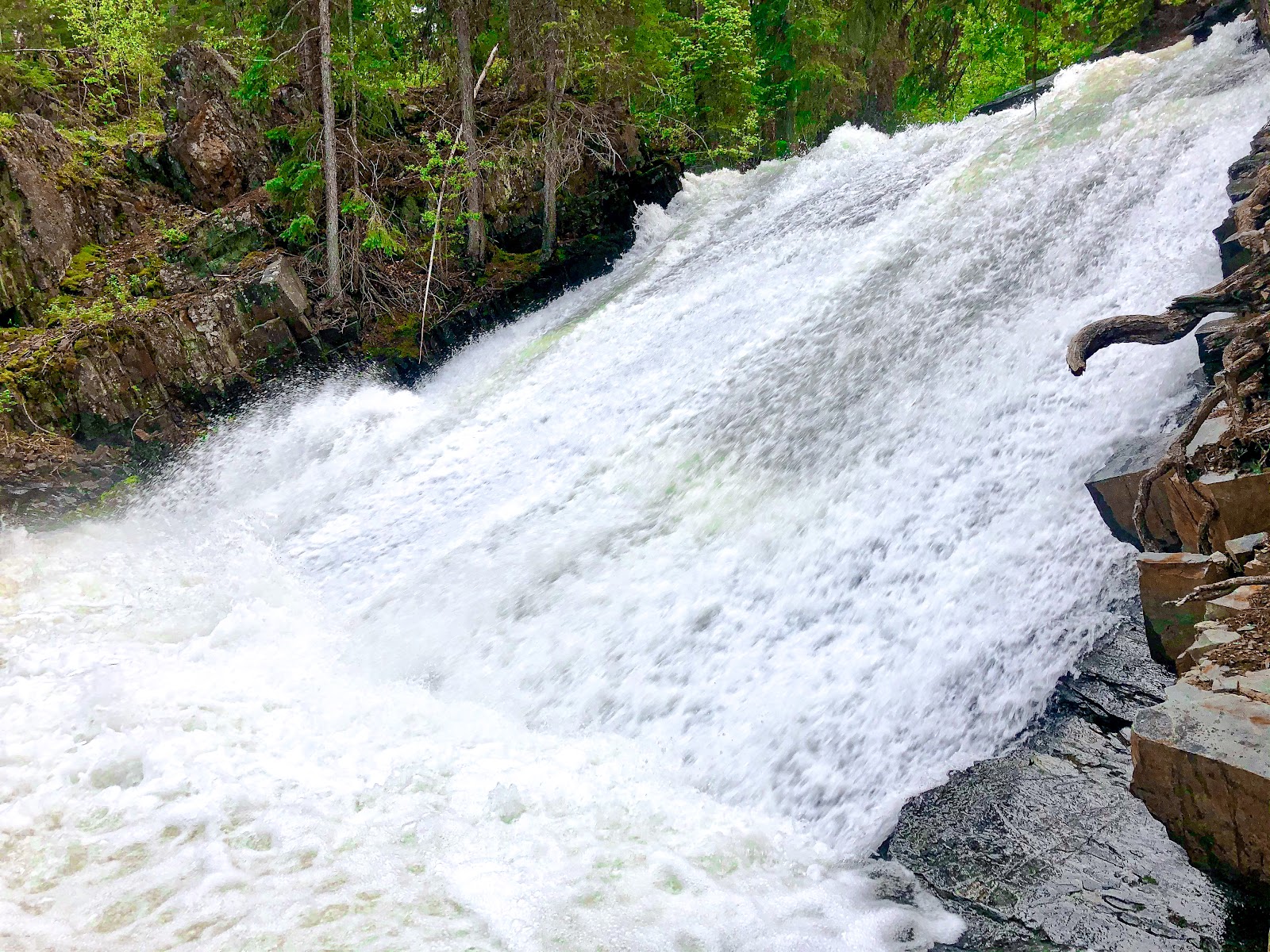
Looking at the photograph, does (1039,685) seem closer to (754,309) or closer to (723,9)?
(754,309)

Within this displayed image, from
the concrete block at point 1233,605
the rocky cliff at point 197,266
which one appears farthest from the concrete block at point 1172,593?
the rocky cliff at point 197,266

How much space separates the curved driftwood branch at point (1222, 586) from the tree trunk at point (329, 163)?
39.0 feet

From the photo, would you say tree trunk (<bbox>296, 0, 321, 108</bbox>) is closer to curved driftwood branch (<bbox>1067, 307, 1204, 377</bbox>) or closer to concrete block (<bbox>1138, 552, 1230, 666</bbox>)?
curved driftwood branch (<bbox>1067, 307, 1204, 377</bbox>)

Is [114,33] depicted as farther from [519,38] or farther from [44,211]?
[519,38]

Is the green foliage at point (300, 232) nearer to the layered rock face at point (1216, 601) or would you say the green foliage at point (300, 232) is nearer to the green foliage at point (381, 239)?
the green foliage at point (381, 239)

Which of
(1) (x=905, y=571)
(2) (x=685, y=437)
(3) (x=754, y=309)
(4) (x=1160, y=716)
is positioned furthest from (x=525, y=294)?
(4) (x=1160, y=716)

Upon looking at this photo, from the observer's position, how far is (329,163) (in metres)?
12.3

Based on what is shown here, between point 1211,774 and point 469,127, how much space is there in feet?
43.5

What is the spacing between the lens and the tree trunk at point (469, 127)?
13.2 m

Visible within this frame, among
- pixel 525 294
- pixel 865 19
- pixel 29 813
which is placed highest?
pixel 865 19

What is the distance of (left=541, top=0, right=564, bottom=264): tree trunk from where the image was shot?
13.3 metres

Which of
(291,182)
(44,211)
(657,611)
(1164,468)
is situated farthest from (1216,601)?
(44,211)

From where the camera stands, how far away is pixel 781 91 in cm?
1772

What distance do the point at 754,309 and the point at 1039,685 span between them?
6.05m
